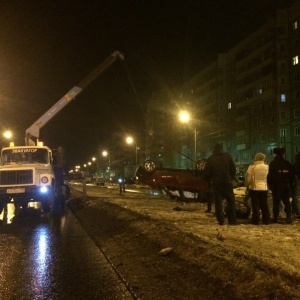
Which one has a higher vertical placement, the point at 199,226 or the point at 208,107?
the point at 208,107

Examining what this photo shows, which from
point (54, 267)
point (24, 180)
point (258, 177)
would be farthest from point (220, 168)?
point (24, 180)

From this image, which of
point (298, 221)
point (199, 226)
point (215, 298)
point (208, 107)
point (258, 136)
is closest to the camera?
point (215, 298)

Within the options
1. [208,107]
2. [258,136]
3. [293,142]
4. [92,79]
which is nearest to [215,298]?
[92,79]

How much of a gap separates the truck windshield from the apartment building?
26.8m

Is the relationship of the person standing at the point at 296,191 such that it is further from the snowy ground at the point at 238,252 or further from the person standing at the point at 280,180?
the snowy ground at the point at 238,252

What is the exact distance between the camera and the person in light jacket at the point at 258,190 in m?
11.1

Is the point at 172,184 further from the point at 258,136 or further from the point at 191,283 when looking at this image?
the point at 258,136

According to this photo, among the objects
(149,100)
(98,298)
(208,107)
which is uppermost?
(149,100)

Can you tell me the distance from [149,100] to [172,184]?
114m

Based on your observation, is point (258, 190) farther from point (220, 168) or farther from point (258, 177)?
point (220, 168)

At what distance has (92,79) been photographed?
27766 mm

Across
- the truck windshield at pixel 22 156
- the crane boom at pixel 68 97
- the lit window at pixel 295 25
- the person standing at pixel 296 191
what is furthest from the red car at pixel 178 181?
the lit window at pixel 295 25

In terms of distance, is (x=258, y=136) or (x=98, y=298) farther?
(x=258, y=136)

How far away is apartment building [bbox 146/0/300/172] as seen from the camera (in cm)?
6131
